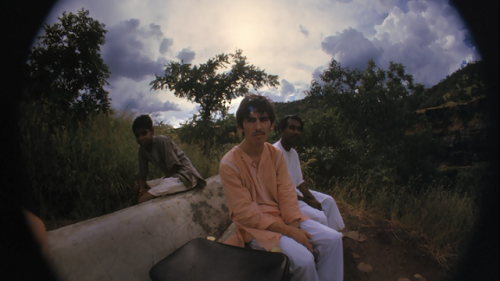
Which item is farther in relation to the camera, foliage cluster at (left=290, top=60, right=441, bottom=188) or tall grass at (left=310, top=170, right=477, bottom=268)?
foliage cluster at (left=290, top=60, right=441, bottom=188)

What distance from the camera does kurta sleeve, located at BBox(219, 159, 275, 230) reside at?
1.75 m

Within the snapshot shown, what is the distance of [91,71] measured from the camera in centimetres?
297

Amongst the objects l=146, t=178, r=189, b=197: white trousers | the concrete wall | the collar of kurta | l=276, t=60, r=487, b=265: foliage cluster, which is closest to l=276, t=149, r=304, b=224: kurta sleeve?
the collar of kurta

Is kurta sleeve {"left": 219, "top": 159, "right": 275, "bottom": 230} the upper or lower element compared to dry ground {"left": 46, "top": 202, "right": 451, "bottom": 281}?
upper

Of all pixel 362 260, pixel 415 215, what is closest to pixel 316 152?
pixel 415 215

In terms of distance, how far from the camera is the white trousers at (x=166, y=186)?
282 cm

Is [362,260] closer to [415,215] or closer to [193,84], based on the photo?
[415,215]

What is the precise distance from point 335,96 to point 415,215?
344 cm

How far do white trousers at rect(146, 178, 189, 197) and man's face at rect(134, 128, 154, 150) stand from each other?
0.49 meters

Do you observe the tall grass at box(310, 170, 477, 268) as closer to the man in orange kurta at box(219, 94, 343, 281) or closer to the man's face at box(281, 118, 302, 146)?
the man's face at box(281, 118, 302, 146)

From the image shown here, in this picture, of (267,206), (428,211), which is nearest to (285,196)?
(267,206)

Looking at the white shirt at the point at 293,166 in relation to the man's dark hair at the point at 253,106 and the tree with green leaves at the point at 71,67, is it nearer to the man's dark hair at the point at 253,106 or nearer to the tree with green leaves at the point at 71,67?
the man's dark hair at the point at 253,106

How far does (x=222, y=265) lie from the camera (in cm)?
140

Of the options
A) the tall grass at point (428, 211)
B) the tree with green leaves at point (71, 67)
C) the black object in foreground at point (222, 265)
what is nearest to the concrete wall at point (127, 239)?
the black object in foreground at point (222, 265)
